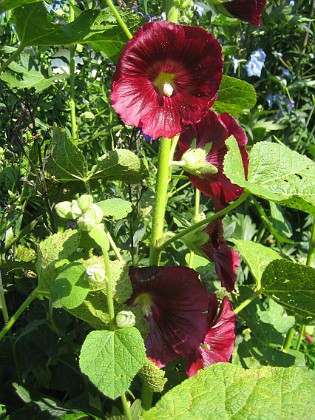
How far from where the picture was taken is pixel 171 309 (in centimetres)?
95

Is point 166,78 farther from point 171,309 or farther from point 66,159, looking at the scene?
point 171,309

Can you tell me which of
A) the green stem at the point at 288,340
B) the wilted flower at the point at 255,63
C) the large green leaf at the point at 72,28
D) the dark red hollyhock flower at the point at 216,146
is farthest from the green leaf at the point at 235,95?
the wilted flower at the point at 255,63

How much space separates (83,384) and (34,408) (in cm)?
15

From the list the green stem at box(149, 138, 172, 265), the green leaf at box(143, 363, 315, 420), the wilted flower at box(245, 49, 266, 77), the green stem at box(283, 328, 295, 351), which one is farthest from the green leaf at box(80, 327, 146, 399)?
the wilted flower at box(245, 49, 266, 77)

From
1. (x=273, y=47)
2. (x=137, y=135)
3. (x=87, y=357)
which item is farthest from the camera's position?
(x=273, y=47)

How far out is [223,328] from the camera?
3.46 feet

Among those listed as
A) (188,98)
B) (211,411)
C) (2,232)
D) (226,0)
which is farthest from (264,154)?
(2,232)

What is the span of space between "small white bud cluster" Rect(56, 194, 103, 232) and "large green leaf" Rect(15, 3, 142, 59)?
0.35 meters

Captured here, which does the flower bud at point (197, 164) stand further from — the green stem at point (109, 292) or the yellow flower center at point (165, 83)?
the green stem at point (109, 292)

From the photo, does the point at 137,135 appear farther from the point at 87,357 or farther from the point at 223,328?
the point at 87,357

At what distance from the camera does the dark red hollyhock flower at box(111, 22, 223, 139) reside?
829 mm

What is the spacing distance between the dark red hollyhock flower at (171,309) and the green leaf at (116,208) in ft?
0.33

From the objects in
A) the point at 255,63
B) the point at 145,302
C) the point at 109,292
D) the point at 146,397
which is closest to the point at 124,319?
the point at 109,292

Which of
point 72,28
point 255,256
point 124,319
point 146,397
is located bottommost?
point 146,397
